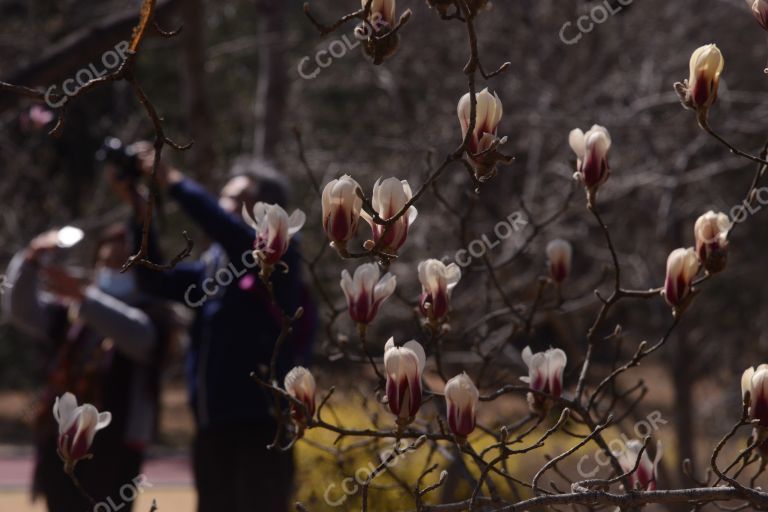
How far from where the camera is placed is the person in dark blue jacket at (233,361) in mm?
3355

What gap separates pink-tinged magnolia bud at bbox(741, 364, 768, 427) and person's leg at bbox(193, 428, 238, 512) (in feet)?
6.83

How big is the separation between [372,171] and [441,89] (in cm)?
59

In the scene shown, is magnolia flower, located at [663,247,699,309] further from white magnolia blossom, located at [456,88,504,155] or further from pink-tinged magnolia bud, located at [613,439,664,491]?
white magnolia blossom, located at [456,88,504,155]

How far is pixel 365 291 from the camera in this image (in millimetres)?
1793

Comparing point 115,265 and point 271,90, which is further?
point 271,90

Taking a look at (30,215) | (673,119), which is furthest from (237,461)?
(30,215)

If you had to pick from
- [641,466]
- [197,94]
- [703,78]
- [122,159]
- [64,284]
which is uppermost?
[197,94]

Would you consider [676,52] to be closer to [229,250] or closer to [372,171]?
[372,171]

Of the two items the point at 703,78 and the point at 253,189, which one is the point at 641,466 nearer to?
the point at 703,78

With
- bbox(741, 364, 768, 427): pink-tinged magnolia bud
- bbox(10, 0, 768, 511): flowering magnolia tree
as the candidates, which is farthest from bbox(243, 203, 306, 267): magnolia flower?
bbox(741, 364, 768, 427): pink-tinged magnolia bud

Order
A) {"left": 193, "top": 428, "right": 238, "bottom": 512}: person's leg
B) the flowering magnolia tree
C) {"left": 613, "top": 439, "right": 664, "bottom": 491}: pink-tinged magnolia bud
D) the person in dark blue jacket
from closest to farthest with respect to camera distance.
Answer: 1. the flowering magnolia tree
2. {"left": 613, "top": 439, "right": 664, "bottom": 491}: pink-tinged magnolia bud
3. the person in dark blue jacket
4. {"left": 193, "top": 428, "right": 238, "bottom": 512}: person's leg

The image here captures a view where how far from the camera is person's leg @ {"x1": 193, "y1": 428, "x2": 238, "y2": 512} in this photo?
11.4 feet

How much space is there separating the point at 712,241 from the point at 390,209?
0.54 metres

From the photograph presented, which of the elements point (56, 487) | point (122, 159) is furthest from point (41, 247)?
point (56, 487)
